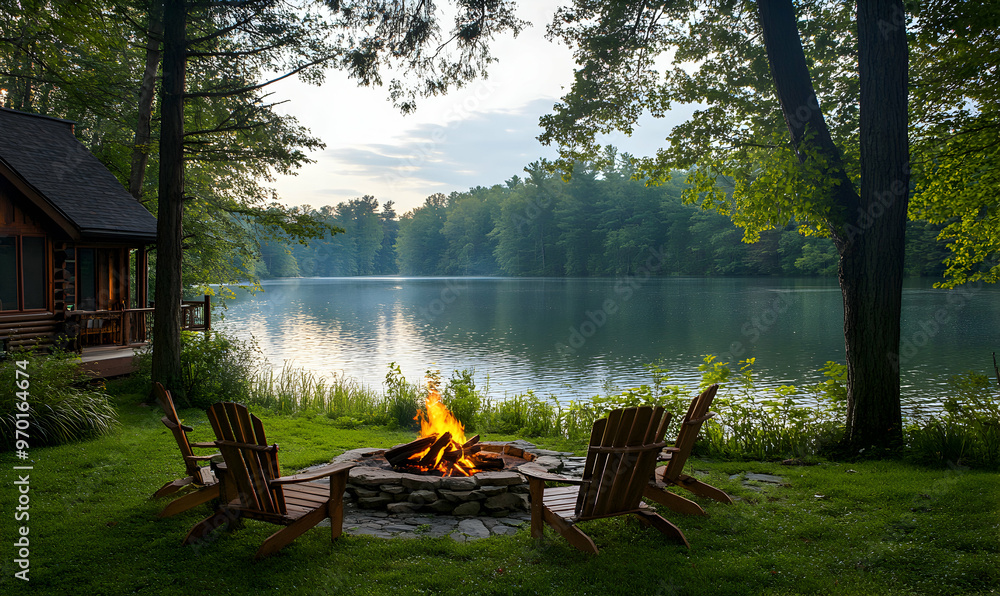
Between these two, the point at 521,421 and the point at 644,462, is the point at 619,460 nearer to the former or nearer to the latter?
the point at 644,462

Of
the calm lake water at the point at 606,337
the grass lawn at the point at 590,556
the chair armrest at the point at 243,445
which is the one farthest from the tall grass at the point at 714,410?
the chair armrest at the point at 243,445

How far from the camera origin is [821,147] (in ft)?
22.5

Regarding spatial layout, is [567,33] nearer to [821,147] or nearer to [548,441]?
[821,147]

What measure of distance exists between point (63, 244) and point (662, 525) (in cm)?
1295

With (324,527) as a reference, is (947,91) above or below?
above

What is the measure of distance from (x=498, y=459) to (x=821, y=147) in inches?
202

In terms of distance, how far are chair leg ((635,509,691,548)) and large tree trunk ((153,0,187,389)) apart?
8.09 m

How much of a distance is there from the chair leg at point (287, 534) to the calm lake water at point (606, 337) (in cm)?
934

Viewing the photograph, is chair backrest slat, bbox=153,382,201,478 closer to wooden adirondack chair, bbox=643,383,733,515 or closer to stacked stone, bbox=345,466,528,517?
stacked stone, bbox=345,466,528,517

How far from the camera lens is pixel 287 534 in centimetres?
376

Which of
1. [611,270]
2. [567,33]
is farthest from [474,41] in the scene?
[611,270]

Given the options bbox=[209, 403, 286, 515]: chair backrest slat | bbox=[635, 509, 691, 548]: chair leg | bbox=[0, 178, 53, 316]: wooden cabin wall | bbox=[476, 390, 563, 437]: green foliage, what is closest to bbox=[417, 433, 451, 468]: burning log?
bbox=[209, 403, 286, 515]: chair backrest slat

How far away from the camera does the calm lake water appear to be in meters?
15.5

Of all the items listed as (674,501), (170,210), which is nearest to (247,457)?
(674,501)
